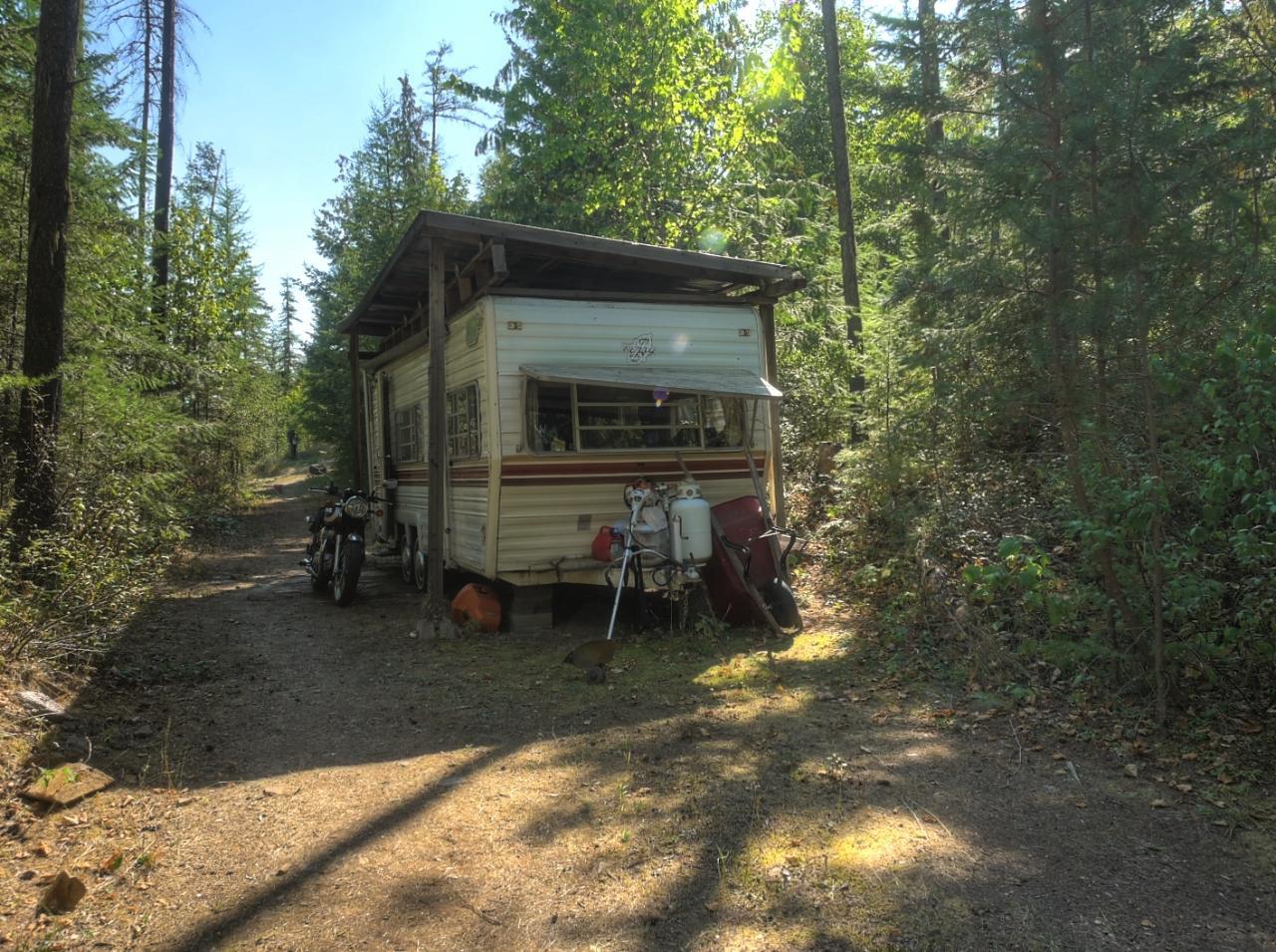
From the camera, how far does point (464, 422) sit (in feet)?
28.7

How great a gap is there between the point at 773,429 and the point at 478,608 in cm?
348

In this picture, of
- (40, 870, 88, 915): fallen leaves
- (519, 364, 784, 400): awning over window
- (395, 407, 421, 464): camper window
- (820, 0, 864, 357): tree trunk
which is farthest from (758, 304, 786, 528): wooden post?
(40, 870, 88, 915): fallen leaves

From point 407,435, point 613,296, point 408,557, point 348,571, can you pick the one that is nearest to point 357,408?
point 407,435

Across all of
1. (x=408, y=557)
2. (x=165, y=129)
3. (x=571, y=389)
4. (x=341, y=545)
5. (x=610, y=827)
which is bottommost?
(x=610, y=827)

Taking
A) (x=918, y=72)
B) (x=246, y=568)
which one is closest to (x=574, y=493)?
(x=918, y=72)

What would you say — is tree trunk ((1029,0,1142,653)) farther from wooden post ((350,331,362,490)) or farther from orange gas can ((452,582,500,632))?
wooden post ((350,331,362,490))

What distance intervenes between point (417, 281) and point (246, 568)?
593 cm

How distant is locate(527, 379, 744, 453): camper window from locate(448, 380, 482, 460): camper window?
713 mm

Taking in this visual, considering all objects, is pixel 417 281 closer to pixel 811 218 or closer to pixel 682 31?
pixel 682 31

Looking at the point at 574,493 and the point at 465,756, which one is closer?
the point at 465,756

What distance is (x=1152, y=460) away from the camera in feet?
14.8

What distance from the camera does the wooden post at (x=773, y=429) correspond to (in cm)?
863

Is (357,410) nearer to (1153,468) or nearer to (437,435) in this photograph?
(437,435)

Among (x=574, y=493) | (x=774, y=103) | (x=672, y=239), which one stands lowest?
(x=574, y=493)
